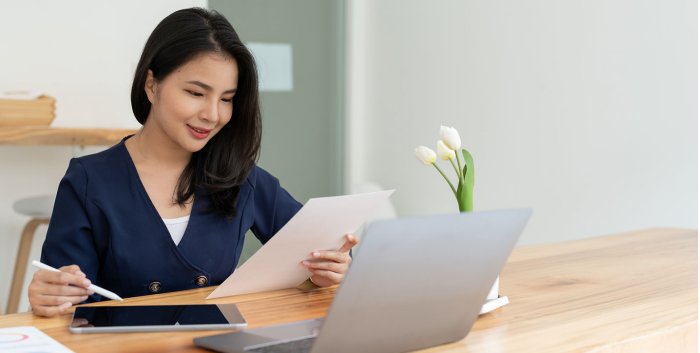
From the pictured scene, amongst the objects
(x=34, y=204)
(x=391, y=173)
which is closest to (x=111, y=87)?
(x=34, y=204)

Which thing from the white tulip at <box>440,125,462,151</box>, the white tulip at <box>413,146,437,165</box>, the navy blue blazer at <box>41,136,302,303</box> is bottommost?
the navy blue blazer at <box>41,136,302,303</box>

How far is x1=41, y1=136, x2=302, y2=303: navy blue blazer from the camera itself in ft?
3.56

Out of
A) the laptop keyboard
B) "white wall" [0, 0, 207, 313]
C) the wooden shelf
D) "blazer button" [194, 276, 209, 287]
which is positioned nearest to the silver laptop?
the laptop keyboard

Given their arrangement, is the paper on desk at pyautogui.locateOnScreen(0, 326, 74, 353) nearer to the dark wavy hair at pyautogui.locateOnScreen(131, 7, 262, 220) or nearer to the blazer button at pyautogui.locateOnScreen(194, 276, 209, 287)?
the blazer button at pyautogui.locateOnScreen(194, 276, 209, 287)

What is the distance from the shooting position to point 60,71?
2.63 meters

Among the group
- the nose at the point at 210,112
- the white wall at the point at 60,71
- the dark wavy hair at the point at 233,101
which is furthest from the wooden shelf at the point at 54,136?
the nose at the point at 210,112

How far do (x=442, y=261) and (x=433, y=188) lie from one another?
112 inches

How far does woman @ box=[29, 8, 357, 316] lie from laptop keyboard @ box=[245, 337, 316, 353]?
0.32 m

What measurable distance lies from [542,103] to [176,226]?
6.89 feet

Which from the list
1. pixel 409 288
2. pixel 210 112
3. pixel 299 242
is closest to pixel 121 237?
pixel 210 112

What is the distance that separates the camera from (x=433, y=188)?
3.42m

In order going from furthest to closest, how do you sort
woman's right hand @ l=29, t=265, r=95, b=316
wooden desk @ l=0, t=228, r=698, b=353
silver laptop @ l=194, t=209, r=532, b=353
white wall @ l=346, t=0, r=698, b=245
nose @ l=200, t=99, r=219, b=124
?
white wall @ l=346, t=0, r=698, b=245 < nose @ l=200, t=99, r=219, b=124 < woman's right hand @ l=29, t=265, r=95, b=316 < wooden desk @ l=0, t=228, r=698, b=353 < silver laptop @ l=194, t=209, r=532, b=353

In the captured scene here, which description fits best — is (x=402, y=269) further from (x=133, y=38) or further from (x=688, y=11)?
(x=133, y=38)

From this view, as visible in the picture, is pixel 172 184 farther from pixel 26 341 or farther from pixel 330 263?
pixel 26 341
